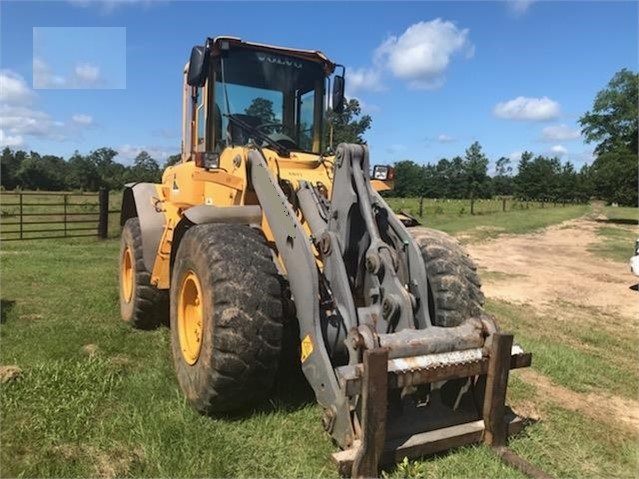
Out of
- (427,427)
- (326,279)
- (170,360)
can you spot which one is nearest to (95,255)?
(170,360)

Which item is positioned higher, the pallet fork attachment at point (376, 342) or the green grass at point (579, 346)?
the pallet fork attachment at point (376, 342)

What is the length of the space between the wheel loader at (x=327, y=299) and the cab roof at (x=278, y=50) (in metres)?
0.01

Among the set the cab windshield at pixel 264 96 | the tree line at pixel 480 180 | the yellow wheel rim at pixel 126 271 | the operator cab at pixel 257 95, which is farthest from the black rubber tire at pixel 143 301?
the tree line at pixel 480 180

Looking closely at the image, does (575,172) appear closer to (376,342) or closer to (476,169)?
(476,169)

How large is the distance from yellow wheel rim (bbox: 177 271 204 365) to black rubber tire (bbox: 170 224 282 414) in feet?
1.08

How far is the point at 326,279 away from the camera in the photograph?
12.1 ft

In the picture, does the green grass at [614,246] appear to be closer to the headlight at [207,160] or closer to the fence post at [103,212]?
the headlight at [207,160]

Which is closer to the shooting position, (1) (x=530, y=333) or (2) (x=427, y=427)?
(2) (x=427, y=427)

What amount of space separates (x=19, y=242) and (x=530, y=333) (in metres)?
13.3

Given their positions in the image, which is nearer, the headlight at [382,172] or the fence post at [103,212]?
the headlight at [382,172]

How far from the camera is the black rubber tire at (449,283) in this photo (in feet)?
12.7

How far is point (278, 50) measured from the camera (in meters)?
5.31

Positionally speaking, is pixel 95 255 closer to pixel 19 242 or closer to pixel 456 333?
pixel 19 242

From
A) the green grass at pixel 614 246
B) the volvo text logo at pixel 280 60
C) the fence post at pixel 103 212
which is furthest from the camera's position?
the green grass at pixel 614 246
